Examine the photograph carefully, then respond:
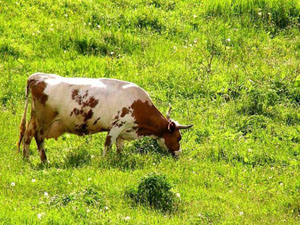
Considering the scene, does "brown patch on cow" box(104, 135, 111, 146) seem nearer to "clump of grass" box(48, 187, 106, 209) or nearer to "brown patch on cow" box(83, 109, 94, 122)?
"brown patch on cow" box(83, 109, 94, 122)

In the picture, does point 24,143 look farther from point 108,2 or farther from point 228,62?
point 108,2

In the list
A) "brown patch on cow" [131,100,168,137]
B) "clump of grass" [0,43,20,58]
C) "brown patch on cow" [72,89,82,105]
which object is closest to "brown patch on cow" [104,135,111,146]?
"brown patch on cow" [131,100,168,137]

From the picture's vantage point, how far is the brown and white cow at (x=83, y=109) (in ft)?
42.9

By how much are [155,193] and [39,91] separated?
3255 millimetres

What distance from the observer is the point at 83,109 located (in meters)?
13.2

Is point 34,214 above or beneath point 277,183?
above

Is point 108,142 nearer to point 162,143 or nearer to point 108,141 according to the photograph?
point 108,141

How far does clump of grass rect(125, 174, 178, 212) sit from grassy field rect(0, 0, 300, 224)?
0.14 m

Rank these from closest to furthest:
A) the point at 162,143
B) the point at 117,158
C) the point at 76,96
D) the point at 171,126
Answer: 1. the point at 117,158
2. the point at 76,96
3. the point at 171,126
4. the point at 162,143

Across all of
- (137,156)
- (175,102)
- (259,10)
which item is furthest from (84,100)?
(259,10)

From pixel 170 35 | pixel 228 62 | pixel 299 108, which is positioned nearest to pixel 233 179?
pixel 299 108

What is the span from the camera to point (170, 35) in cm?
1897

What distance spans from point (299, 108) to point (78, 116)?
16.1ft

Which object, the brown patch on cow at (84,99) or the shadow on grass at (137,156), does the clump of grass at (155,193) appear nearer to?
the shadow on grass at (137,156)
